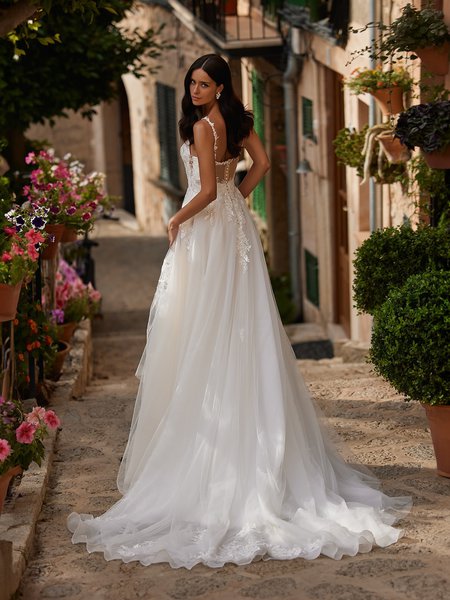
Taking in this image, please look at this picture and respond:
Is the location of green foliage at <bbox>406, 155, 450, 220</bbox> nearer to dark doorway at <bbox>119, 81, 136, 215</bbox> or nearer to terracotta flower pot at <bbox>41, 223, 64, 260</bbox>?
terracotta flower pot at <bbox>41, 223, 64, 260</bbox>

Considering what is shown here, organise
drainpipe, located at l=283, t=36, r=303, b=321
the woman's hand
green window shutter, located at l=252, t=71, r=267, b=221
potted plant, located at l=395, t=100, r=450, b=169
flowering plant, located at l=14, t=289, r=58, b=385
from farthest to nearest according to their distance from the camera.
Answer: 1. green window shutter, located at l=252, t=71, r=267, b=221
2. drainpipe, located at l=283, t=36, r=303, b=321
3. flowering plant, located at l=14, t=289, r=58, b=385
4. potted plant, located at l=395, t=100, r=450, b=169
5. the woman's hand

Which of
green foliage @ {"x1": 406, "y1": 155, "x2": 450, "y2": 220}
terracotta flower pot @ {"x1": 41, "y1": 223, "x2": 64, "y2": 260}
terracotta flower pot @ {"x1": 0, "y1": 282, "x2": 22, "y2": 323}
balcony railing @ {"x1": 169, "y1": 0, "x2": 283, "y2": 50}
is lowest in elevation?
terracotta flower pot @ {"x1": 0, "y1": 282, "x2": 22, "y2": 323}

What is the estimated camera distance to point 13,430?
471 cm

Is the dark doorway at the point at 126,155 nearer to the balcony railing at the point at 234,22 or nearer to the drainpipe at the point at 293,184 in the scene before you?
the balcony railing at the point at 234,22

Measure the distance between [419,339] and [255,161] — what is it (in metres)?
1.13

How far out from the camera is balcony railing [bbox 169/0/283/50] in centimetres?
1334

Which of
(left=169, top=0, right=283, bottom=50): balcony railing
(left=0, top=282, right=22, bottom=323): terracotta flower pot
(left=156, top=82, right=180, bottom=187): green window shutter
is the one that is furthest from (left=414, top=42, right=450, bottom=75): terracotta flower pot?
(left=156, top=82, right=180, bottom=187): green window shutter

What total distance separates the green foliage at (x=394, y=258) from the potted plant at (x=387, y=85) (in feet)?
4.40

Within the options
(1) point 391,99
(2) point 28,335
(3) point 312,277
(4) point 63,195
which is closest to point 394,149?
(1) point 391,99

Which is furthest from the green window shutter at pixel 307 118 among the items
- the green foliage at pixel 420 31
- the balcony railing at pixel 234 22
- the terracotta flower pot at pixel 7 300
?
the terracotta flower pot at pixel 7 300

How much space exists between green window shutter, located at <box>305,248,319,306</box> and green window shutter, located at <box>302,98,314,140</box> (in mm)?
1417

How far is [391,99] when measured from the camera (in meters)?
7.96

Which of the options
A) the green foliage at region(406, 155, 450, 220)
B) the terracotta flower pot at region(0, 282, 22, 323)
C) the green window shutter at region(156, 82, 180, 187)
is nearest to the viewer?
the terracotta flower pot at region(0, 282, 22, 323)

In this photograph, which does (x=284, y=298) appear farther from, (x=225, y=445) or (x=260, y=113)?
(x=225, y=445)
